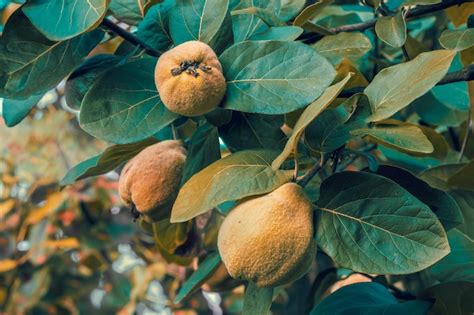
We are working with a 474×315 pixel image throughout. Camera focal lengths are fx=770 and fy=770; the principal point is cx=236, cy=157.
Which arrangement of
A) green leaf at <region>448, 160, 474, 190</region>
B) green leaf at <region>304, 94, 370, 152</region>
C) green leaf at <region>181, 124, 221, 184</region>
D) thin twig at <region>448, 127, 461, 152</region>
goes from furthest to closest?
thin twig at <region>448, 127, 461, 152</region>
green leaf at <region>448, 160, 474, 190</region>
green leaf at <region>181, 124, 221, 184</region>
green leaf at <region>304, 94, 370, 152</region>

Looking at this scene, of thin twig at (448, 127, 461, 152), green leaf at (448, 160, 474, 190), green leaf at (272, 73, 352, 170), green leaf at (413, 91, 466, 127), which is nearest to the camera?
green leaf at (272, 73, 352, 170)

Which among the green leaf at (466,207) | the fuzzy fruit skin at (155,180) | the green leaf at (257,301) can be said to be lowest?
the green leaf at (466,207)

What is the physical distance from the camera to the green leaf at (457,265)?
1.01m

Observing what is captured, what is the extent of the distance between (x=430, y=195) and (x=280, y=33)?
25 centimetres

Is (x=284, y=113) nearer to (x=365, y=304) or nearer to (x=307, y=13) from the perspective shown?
(x=307, y=13)

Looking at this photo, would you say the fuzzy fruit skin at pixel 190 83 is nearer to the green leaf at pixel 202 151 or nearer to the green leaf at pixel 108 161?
the green leaf at pixel 202 151

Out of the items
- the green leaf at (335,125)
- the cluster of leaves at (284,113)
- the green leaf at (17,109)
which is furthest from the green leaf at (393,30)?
the green leaf at (17,109)

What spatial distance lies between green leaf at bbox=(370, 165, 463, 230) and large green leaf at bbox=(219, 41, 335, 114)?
Answer: 165 mm

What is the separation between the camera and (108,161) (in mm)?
1046

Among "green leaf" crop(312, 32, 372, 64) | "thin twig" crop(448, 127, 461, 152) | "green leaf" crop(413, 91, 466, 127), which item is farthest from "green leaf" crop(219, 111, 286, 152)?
"thin twig" crop(448, 127, 461, 152)

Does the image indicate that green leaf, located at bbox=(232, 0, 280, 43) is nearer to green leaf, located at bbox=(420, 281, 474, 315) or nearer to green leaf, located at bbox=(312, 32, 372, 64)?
green leaf, located at bbox=(312, 32, 372, 64)

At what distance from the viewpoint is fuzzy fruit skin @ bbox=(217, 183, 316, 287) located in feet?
2.44

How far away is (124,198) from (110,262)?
178 cm

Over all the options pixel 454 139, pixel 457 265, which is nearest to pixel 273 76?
pixel 457 265
